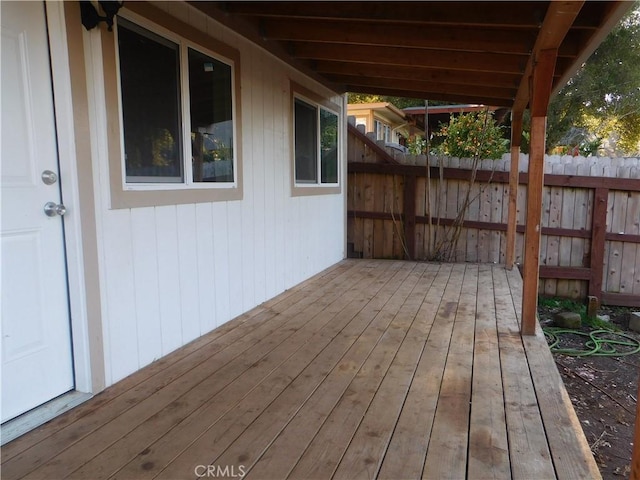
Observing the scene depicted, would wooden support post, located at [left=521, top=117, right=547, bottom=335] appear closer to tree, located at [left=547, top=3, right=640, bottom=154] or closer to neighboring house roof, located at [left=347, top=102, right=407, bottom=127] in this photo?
tree, located at [left=547, top=3, right=640, bottom=154]

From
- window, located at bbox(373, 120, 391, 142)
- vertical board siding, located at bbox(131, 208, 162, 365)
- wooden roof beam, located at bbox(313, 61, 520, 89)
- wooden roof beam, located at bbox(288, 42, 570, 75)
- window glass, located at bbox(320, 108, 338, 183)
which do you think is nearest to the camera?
vertical board siding, located at bbox(131, 208, 162, 365)

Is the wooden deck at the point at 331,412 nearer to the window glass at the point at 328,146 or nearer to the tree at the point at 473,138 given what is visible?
the window glass at the point at 328,146

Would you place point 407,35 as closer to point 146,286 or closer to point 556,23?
point 556,23

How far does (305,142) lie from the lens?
4730mm

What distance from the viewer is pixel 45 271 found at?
1.95m

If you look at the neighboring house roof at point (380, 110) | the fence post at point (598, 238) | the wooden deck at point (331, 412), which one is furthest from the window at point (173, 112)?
the neighboring house roof at point (380, 110)

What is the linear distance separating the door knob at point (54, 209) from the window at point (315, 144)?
270 cm

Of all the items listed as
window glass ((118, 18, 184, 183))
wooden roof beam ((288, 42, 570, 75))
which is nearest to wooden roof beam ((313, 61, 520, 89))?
wooden roof beam ((288, 42, 570, 75))

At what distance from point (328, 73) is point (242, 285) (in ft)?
8.94

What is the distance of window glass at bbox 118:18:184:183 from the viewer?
2312 mm

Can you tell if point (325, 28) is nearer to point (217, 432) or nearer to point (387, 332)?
point (387, 332)

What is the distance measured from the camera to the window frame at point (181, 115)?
2180 mm
